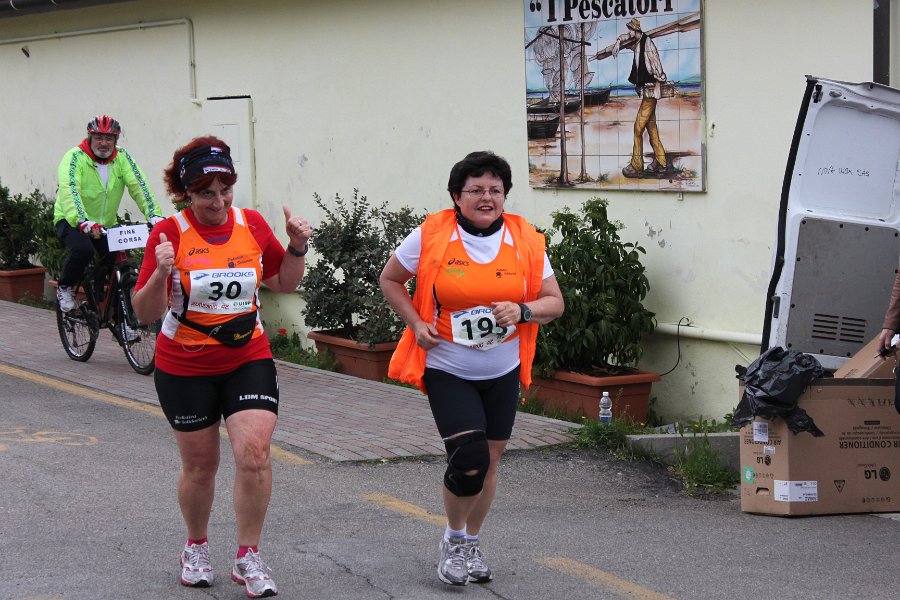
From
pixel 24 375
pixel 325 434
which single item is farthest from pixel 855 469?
pixel 24 375

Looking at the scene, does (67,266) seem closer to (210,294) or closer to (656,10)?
(656,10)

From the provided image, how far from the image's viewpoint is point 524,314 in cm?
539

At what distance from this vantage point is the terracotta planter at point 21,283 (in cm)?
1603

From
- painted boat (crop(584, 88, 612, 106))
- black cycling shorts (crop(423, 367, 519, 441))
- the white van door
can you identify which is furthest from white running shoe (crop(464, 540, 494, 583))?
painted boat (crop(584, 88, 612, 106))

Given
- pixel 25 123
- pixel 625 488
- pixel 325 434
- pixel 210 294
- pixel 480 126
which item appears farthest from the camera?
pixel 25 123

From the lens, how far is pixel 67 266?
11273 millimetres

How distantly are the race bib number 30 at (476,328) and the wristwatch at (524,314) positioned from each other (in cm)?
9

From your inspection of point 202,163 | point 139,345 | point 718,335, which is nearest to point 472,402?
point 202,163

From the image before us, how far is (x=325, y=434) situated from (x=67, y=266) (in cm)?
373

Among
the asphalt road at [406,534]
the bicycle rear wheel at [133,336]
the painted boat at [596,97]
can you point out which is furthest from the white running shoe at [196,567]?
the bicycle rear wheel at [133,336]

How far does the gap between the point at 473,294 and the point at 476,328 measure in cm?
14

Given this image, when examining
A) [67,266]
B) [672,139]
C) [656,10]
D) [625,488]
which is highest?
[656,10]

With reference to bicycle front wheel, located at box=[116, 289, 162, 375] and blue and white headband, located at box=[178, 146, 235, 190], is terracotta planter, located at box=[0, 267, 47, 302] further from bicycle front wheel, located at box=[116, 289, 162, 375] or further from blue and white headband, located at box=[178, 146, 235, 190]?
blue and white headband, located at box=[178, 146, 235, 190]

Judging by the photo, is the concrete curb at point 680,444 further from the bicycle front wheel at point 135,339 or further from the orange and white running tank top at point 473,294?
the bicycle front wheel at point 135,339
